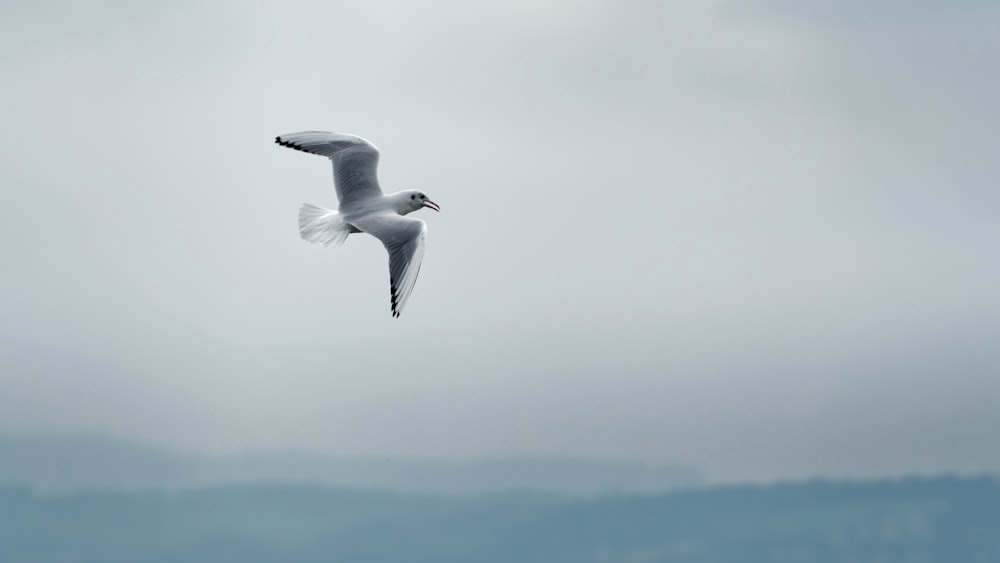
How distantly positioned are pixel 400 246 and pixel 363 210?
2.22 metres

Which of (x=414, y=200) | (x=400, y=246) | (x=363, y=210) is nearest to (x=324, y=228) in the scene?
(x=363, y=210)

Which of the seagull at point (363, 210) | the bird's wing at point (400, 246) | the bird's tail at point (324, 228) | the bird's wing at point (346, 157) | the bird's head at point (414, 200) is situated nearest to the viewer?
the bird's wing at point (400, 246)

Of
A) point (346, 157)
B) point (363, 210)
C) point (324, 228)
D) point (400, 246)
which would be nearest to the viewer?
point (400, 246)

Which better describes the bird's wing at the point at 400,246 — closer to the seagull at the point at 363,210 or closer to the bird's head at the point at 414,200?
the seagull at the point at 363,210

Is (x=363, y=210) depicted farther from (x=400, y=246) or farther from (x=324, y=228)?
(x=400, y=246)

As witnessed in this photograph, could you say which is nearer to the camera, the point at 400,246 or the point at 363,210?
the point at 400,246

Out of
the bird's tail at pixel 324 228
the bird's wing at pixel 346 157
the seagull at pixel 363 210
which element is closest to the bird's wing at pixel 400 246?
the seagull at pixel 363 210

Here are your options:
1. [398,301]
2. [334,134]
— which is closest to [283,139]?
[334,134]

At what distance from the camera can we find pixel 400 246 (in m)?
21.8

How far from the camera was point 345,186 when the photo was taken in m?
24.5

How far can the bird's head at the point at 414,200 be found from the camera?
2378 cm

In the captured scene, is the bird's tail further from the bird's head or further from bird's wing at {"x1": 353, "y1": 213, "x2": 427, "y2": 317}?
the bird's head

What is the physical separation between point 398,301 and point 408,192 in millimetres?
3739

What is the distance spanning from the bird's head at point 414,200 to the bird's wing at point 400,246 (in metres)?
0.80
